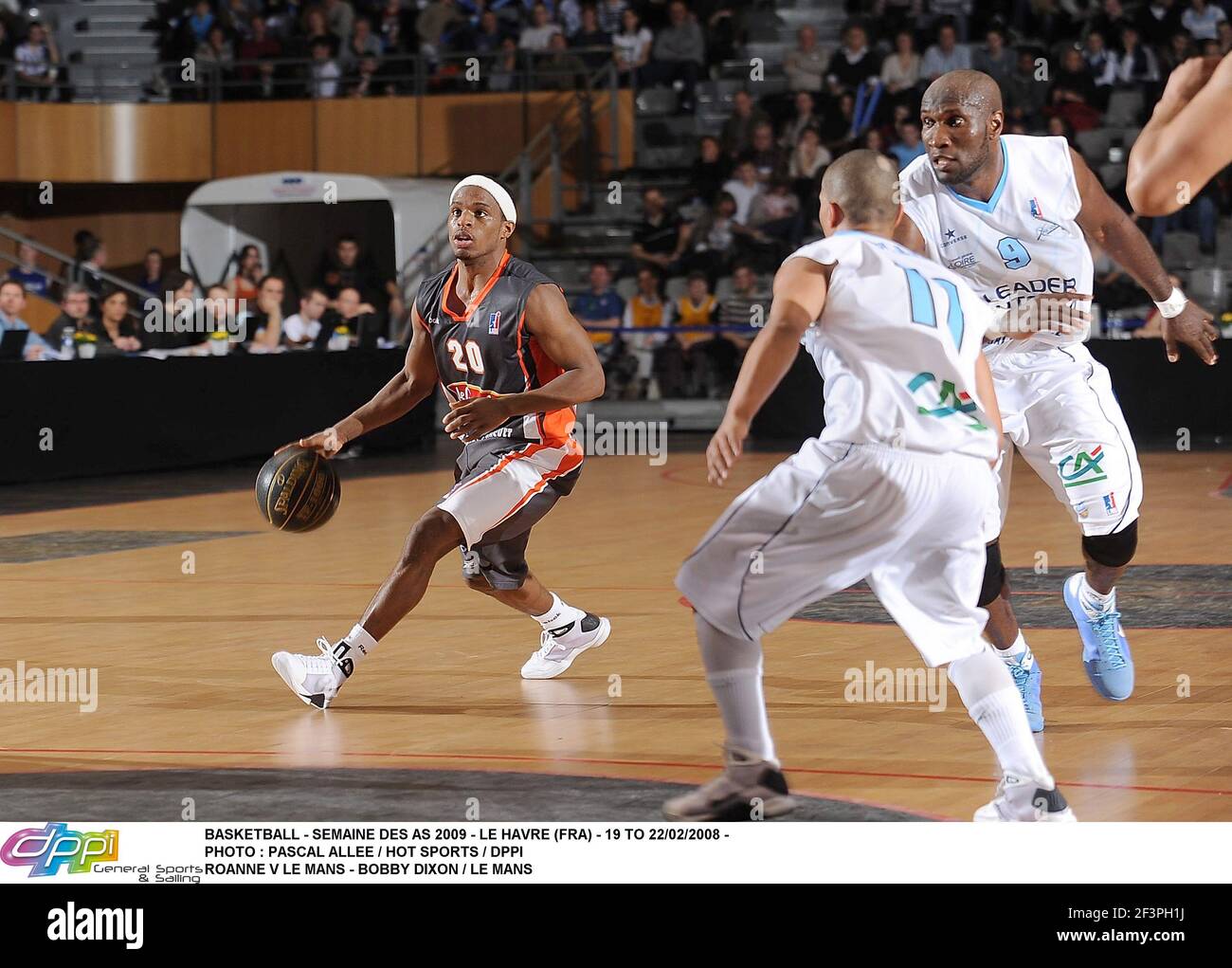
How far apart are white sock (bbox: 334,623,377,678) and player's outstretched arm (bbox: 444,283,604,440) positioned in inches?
31.6

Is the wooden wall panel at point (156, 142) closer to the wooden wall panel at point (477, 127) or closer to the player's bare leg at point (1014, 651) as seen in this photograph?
the wooden wall panel at point (477, 127)

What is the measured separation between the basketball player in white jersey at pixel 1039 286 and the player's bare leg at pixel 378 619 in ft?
6.55

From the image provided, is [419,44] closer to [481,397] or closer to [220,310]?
[220,310]

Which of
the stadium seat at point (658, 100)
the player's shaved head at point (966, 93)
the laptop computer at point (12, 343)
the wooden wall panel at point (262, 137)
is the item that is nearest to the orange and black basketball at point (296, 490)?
the player's shaved head at point (966, 93)

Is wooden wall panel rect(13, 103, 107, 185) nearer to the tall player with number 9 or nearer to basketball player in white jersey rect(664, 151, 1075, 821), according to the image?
the tall player with number 9

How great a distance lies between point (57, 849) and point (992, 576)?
3182 mm

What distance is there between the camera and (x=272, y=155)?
24.8 meters

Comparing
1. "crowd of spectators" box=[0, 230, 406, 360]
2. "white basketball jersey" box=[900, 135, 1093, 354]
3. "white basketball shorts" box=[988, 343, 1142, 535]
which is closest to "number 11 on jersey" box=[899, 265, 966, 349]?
"white basketball jersey" box=[900, 135, 1093, 354]

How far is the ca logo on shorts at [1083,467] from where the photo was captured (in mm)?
6875

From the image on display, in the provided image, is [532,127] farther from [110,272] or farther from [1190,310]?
[1190,310]

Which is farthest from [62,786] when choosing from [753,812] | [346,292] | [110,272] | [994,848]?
[110,272]

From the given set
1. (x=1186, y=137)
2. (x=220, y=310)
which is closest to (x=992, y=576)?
(x=1186, y=137)

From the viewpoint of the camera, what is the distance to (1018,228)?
6.79 meters

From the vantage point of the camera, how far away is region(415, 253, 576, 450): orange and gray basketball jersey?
734 cm
